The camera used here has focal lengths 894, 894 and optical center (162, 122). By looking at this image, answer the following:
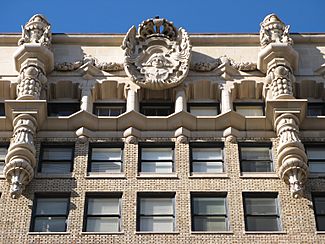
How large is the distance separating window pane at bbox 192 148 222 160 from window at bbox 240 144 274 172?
35.7 inches

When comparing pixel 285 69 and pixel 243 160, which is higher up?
pixel 285 69

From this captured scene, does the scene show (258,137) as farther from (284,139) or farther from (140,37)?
(140,37)

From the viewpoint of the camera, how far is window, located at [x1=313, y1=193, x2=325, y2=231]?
106 ft

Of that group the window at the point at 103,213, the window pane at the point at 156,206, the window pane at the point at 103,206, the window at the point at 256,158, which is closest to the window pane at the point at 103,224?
the window at the point at 103,213

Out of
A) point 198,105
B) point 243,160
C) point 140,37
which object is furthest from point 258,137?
point 140,37

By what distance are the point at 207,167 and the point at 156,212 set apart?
313cm

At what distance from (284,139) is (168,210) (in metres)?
5.33

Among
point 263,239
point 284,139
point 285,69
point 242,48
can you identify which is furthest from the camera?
point 242,48

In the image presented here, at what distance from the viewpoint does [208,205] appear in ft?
108

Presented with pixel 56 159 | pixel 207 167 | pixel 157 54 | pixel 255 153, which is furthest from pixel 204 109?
pixel 56 159

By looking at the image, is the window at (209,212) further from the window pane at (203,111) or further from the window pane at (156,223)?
the window pane at (203,111)

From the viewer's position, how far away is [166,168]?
34.7m

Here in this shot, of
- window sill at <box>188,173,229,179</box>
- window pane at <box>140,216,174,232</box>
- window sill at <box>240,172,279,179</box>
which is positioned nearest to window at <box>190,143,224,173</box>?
window sill at <box>188,173,229,179</box>

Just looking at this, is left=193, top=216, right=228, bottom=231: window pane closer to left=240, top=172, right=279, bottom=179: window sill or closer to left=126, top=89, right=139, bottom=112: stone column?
left=240, top=172, right=279, bottom=179: window sill
